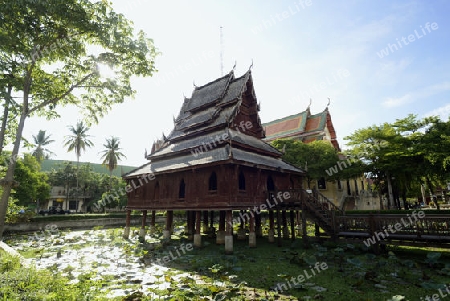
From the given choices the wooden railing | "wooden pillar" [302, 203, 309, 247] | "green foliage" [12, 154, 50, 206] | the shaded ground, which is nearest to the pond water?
the shaded ground

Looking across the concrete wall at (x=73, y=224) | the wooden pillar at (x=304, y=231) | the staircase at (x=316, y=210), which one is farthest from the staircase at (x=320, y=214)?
the concrete wall at (x=73, y=224)

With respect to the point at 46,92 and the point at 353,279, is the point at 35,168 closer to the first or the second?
the point at 46,92

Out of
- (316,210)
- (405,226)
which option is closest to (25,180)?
(316,210)

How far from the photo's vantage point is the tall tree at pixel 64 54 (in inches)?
425

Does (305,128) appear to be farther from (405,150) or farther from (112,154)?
(112,154)

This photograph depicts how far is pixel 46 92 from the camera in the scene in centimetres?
1320

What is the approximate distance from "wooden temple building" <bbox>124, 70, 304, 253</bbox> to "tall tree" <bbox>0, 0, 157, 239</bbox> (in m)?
5.39

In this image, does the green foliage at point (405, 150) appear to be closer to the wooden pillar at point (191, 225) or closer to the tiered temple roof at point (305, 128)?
the tiered temple roof at point (305, 128)

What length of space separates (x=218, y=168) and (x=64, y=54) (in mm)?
10054

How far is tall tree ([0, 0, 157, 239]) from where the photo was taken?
1080 centimetres

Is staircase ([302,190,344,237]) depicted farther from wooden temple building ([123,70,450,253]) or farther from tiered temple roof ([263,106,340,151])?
tiered temple roof ([263,106,340,151])

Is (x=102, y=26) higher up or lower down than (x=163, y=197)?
higher up

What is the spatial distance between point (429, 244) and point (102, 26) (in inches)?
697

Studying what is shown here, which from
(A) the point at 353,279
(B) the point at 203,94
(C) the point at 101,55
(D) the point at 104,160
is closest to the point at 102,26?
(C) the point at 101,55
